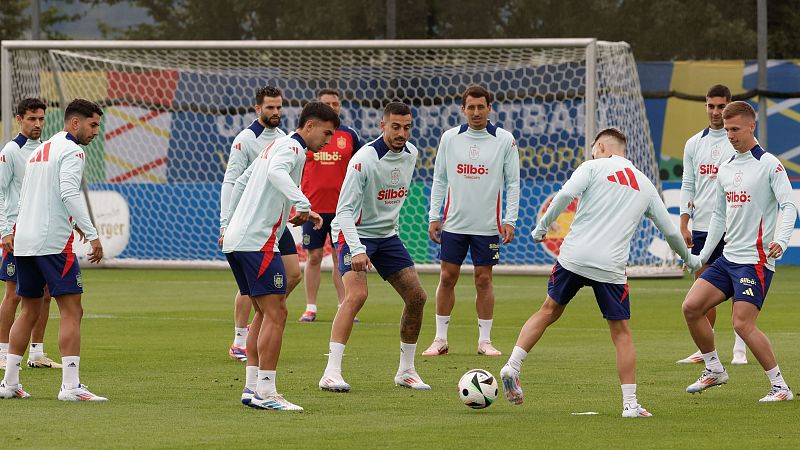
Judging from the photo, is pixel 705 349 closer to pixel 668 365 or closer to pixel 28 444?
pixel 668 365

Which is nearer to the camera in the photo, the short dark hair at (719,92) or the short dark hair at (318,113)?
the short dark hair at (318,113)

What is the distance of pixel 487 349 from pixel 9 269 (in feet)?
13.6

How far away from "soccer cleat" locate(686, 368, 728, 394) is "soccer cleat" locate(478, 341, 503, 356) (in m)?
2.67

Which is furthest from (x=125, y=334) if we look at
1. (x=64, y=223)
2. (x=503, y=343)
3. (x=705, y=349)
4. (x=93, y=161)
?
(x=93, y=161)

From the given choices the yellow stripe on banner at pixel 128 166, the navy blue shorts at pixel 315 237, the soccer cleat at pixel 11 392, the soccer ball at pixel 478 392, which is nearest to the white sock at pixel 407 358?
the soccer ball at pixel 478 392

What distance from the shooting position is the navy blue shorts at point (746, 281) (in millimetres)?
10156

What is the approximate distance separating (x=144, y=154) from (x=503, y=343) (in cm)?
1636

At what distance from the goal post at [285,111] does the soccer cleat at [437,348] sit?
33.8 ft

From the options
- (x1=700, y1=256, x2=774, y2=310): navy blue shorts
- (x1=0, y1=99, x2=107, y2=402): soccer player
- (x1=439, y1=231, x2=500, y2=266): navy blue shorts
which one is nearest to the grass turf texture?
(x1=0, y1=99, x2=107, y2=402): soccer player

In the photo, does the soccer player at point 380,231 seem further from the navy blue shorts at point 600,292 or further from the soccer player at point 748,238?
the soccer player at point 748,238

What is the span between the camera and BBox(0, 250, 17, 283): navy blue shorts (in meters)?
11.8

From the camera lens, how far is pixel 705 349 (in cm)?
1072

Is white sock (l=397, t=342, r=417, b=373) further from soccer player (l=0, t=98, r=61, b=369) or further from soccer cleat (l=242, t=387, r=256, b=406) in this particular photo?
soccer player (l=0, t=98, r=61, b=369)

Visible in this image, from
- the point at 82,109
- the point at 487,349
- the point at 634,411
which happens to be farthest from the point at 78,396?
the point at 487,349
